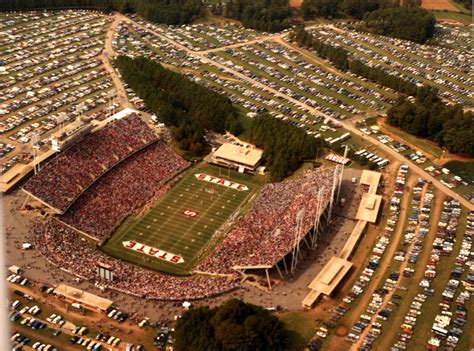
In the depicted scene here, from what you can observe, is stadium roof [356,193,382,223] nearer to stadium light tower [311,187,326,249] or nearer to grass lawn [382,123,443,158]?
stadium light tower [311,187,326,249]

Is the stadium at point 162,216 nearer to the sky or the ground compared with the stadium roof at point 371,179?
nearer to the ground

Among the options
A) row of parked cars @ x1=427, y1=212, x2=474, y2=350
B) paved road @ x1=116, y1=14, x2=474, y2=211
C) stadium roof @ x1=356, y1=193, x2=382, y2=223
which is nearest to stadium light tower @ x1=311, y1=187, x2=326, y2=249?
stadium roof @ x1=356, y1=193, x2=382, y2=223

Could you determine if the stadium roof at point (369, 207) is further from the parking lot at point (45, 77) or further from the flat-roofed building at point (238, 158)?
the parking lot at point (45, 77)

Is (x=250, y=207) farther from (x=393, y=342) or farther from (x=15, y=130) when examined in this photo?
(x=15, y=130)

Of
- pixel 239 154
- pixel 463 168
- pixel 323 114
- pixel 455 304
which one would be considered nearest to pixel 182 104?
pixel 239 154

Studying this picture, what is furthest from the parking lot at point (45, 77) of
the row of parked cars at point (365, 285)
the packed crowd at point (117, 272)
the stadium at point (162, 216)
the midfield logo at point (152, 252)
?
the row of parked cars at point (365, 285)
